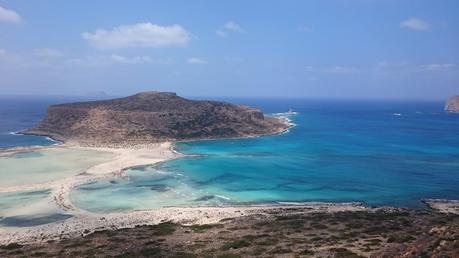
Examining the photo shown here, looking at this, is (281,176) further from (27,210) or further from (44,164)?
(44,164)

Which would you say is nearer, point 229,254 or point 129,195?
point 229,254

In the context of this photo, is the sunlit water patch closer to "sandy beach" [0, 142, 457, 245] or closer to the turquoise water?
"sandy beach" [0, 142, 457, 245]

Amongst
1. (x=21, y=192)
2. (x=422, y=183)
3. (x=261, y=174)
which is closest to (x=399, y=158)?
(x=422, y=183)

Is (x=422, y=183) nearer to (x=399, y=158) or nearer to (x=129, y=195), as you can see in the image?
(x=399, y=158)

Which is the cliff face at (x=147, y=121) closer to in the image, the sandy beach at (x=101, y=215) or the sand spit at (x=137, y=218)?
the sandy beach at (x=101, y=215)

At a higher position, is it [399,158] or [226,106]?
[226,106]

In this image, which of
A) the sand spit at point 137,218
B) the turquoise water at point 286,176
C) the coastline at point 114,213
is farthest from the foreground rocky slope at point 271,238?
the turquoise water at point 286,176

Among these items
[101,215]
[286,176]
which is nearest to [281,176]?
[286,176]
